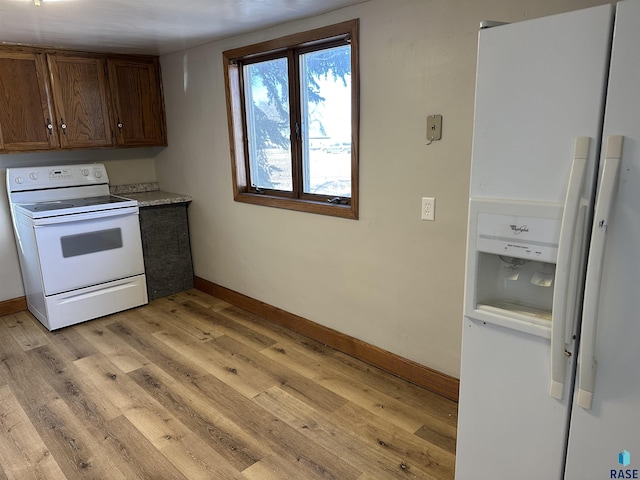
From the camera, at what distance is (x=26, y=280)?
3.75m

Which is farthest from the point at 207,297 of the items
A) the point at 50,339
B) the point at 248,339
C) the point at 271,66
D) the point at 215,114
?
the point at 271,66

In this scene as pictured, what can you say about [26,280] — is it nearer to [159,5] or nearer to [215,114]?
[215,114]

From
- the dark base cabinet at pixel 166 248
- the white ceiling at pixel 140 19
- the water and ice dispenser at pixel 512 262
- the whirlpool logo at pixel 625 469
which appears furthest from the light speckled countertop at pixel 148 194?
the whirlpool logo at pixel 625 469

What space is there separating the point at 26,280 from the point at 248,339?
80.2 inches

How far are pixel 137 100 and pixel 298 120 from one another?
178 cm

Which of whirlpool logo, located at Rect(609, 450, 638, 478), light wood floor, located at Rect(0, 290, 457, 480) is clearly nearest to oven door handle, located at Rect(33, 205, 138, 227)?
light wood floor, located at Rect(0, 290, 457, 480)

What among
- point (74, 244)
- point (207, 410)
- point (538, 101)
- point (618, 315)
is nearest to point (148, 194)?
point (74, 244)

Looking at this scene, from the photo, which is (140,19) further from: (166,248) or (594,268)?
(594,268)

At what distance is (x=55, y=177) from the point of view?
3.72 m

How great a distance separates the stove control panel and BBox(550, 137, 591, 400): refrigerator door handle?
150 inches

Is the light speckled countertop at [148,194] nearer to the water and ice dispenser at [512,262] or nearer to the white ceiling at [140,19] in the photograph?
the white ceiling at [140,19]

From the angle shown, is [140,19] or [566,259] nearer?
[566,259]

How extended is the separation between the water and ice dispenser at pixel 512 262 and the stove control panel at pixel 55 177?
11.5 ft

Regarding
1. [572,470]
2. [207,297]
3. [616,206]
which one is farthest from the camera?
[207,297]
